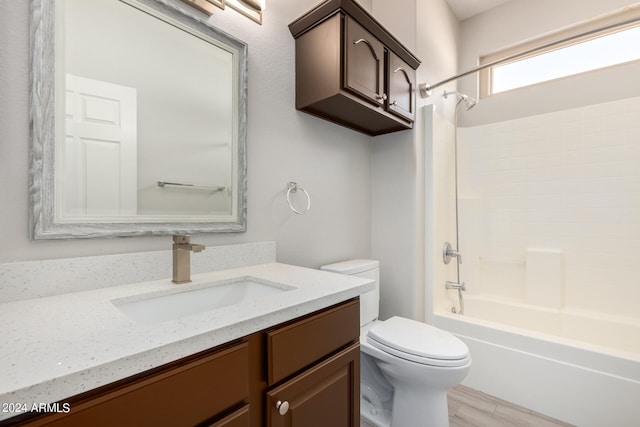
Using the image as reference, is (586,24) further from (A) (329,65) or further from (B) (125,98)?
(B) (125,98)

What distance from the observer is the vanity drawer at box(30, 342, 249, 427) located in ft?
1.51

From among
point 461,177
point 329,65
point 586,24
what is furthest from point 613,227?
point 329,65

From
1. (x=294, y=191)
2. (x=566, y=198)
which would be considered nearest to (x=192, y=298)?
(x=294, y=191)

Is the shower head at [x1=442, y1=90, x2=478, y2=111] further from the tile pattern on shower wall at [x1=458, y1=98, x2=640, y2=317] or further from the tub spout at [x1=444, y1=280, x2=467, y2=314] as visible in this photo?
the tub spout at [x1=444, y1=280, x2=467, y2=314]

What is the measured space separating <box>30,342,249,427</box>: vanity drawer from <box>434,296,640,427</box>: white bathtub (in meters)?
1.72

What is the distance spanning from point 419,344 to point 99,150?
150 centimetres

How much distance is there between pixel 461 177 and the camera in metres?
2.68

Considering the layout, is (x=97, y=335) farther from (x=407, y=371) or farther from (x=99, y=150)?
(x=407, y=371)

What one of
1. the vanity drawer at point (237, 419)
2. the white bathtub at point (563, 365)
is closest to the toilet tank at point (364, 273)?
the white bathtub at point (563, 365)

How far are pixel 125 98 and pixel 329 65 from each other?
0.88m

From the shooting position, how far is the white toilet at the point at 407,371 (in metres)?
1.28

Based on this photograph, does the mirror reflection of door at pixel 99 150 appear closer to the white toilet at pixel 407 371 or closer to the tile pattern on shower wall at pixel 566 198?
the white toilet at pixel 407 371

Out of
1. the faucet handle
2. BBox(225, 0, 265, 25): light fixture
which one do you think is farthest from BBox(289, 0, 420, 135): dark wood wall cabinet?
the faucet handle

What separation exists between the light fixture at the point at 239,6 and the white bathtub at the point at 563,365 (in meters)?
2.08
